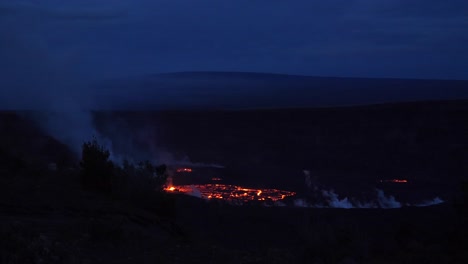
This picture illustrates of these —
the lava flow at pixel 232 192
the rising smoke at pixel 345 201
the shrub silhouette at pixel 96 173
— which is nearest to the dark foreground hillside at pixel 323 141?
the rising smoke at pixel 345 201

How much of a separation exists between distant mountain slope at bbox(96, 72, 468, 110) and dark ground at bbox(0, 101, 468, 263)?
1125 cm

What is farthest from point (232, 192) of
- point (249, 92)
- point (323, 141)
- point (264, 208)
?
point (249, 92)

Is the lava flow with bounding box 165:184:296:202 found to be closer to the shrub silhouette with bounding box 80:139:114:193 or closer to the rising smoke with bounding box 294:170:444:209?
the rising smoke with bounding box 294:170:444:209

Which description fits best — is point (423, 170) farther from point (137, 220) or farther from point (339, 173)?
point (137, 220)

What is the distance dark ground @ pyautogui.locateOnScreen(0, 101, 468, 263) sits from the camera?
11.6 m

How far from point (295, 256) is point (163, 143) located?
3062cm

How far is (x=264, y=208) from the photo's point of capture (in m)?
22.5

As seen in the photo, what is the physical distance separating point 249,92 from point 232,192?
58.5m

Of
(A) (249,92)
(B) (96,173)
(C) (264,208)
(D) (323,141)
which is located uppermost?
(A) (249,92)

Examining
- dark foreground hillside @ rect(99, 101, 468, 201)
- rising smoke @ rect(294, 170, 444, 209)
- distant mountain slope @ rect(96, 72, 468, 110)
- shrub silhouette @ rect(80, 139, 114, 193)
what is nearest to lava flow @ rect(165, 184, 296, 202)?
rising smoke @ rect(294, 170, 444, 209)

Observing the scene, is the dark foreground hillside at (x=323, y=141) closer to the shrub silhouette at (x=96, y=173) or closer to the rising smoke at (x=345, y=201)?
the rising smoke at (x=345, y=201)

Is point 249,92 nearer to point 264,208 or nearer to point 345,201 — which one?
point 345,201

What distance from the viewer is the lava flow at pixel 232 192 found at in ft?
84.1

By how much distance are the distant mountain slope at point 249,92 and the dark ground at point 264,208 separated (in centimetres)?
1125
